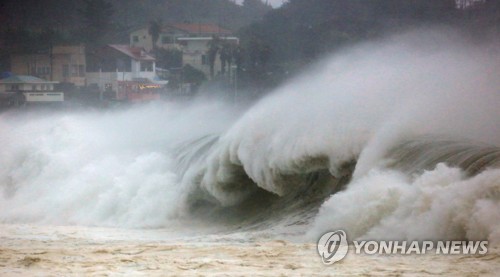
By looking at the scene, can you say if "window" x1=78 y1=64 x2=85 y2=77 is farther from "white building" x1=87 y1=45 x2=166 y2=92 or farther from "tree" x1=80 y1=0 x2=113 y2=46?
"tree" x1=80 y1=0 x2=113 y2=46

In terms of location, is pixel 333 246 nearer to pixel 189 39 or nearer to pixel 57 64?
pixel 57 64

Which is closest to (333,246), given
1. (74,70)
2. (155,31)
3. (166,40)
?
(74,70)

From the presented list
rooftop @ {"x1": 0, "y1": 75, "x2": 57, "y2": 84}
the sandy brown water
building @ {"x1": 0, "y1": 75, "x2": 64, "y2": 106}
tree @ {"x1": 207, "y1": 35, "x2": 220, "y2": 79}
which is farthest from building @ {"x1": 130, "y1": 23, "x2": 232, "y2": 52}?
the sandy brown water

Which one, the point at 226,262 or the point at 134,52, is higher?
the point at 134,52

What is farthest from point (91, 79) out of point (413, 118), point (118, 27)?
point (413, 118)

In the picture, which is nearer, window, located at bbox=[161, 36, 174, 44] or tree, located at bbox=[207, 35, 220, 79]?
tree, located at bbox=[207, 35, 220, 79]
